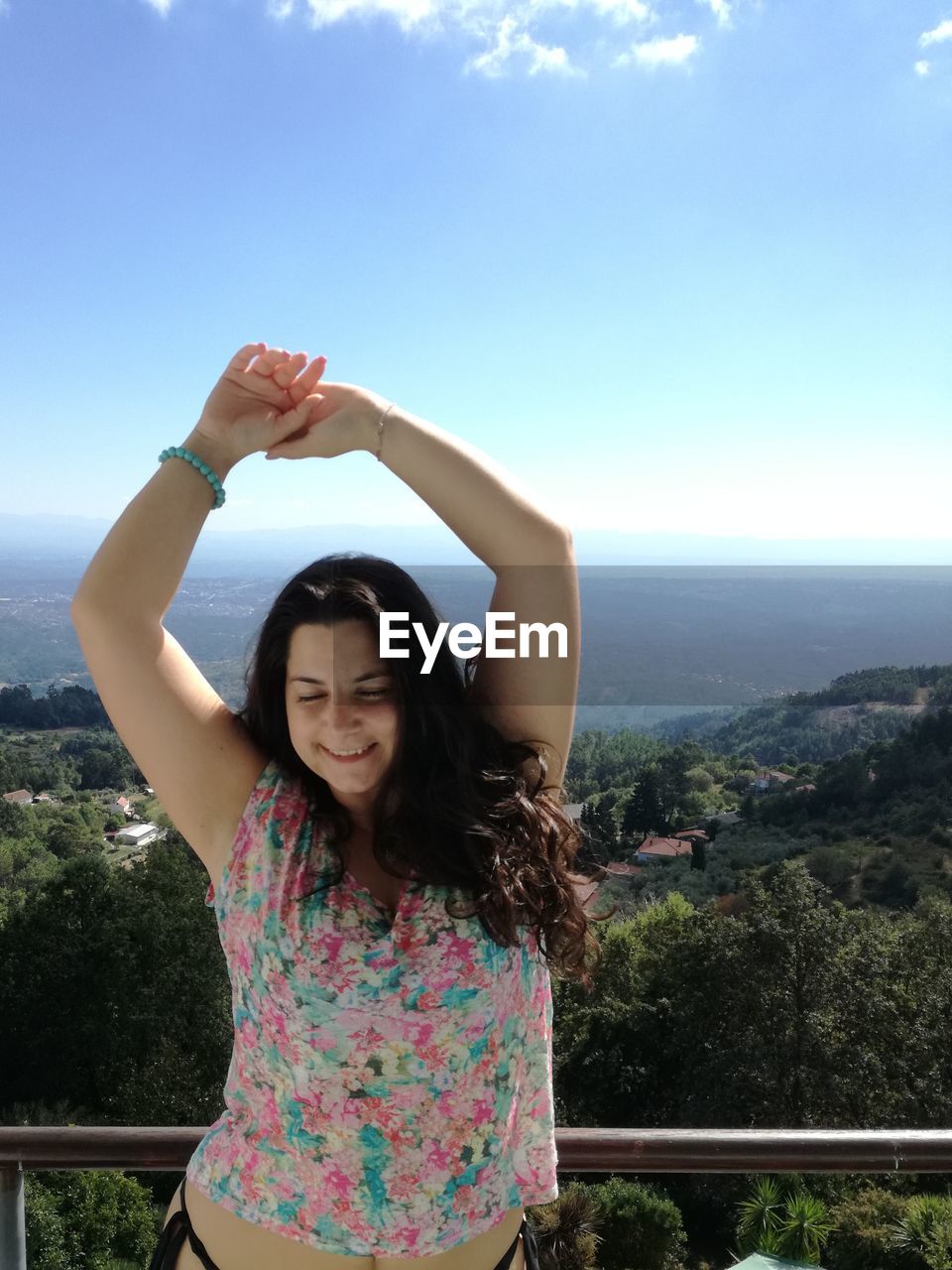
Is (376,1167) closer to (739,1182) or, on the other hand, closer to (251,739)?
(251,739)

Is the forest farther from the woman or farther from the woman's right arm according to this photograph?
the woman's right arm

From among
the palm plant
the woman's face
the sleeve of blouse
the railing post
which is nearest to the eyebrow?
the woman's face

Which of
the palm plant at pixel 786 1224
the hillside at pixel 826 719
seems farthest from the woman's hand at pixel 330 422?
the hillside at pixel 826 719

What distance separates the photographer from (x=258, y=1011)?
1.01m

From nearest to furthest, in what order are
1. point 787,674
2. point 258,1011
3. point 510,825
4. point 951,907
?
1. point 258,1011
2. point 510,825
3. point 951,907
4. point 787,674

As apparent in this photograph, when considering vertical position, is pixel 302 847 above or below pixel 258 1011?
above

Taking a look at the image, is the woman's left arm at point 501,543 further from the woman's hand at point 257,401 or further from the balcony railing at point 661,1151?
the balcony railing at point 661,1151

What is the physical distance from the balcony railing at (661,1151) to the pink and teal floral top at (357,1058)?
0.25 metres

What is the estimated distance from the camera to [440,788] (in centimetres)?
109

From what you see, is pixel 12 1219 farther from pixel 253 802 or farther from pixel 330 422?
pixel 330 422

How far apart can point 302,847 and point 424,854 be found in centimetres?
13

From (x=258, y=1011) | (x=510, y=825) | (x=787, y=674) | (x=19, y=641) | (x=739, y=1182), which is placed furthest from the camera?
(x=19, y=641)

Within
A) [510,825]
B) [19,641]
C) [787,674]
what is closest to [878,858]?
[787,674]

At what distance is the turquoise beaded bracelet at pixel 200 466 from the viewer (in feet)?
3.79
